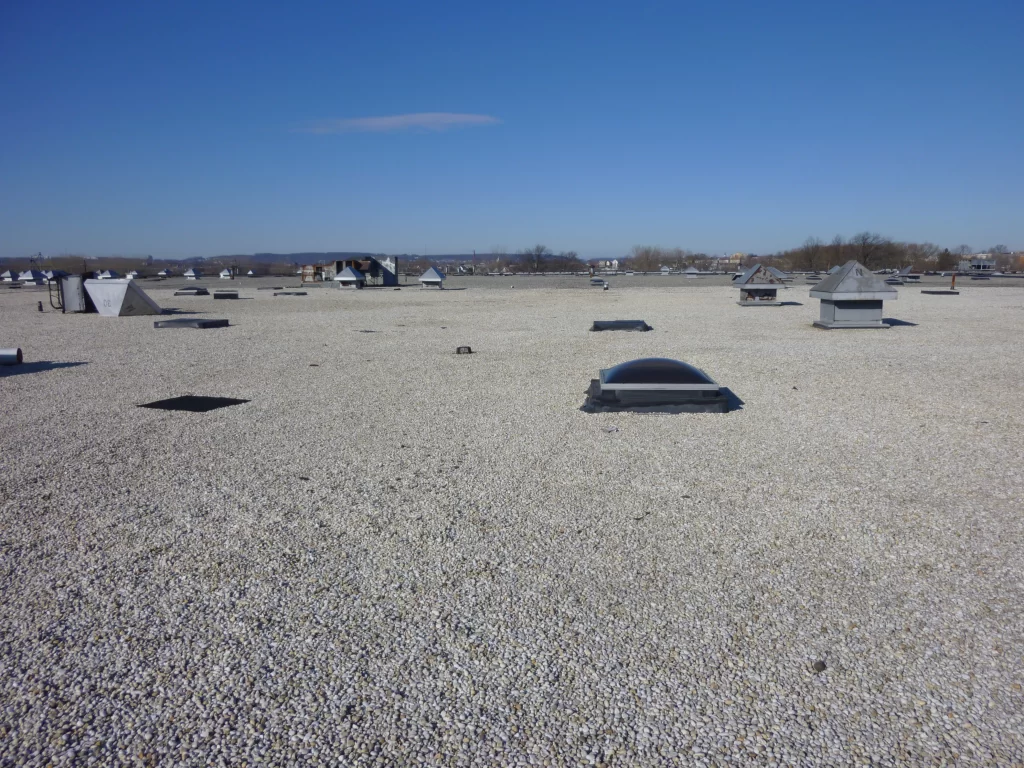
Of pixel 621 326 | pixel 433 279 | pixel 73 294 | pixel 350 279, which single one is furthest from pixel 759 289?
pixel 350 279

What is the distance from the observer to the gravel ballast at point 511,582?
8.68 ft

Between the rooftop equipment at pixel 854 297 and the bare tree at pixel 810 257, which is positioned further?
the bare tree at pixel 810 257

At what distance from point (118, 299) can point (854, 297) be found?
744 inches

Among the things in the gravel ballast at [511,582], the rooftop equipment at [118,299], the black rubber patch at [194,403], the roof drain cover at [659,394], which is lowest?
the gravel ballast at [511,582]

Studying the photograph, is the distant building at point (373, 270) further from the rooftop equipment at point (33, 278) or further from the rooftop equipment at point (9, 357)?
the rooftop equipment at point (9, 357)

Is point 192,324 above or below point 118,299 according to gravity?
below

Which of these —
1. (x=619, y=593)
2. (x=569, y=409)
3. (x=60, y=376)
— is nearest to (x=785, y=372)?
(x=569, y=409)

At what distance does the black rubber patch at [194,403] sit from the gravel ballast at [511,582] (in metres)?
0.30

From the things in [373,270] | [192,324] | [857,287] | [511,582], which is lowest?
[511,582]

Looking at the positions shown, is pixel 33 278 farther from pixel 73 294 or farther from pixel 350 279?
pixel 73 294

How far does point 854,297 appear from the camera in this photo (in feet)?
51.0

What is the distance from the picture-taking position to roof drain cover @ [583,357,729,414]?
776cm

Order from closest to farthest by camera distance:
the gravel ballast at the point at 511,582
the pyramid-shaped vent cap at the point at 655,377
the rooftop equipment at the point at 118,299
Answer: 1. the gravel ballast at the point at 511,582
2. the pyramid-shaped vent cap at the point at 655,377
3. the rooftop equipment at the point at 118,299

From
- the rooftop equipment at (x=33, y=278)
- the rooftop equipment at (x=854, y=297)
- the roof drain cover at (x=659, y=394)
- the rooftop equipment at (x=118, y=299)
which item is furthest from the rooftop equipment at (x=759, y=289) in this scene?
the rooftop equipment at (x=33, y=278)
